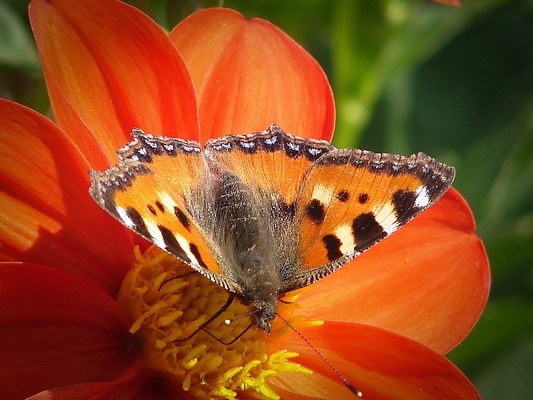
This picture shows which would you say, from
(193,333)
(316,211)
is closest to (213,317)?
(193,333)

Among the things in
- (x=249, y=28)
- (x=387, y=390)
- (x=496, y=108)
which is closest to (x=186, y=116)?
(x=249, y=28)

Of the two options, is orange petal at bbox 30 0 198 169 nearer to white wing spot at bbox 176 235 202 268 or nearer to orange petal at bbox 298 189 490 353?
white wing spot at bbox 176 235 202 268

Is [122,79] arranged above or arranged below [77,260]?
above

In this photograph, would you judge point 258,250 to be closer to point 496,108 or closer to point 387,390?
point 387,390

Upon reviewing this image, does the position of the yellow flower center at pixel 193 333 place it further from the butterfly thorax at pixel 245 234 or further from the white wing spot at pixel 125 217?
the white wing spot at pixel 125 217

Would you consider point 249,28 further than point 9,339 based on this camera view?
Yes

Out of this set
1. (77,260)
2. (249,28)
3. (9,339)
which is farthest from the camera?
(249,28)

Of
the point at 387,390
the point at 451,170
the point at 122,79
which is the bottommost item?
the point at 387,390

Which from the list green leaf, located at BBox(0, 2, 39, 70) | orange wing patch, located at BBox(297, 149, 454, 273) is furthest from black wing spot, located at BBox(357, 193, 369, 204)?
green leaf, located at BBox(0, 2, 39, 70)
